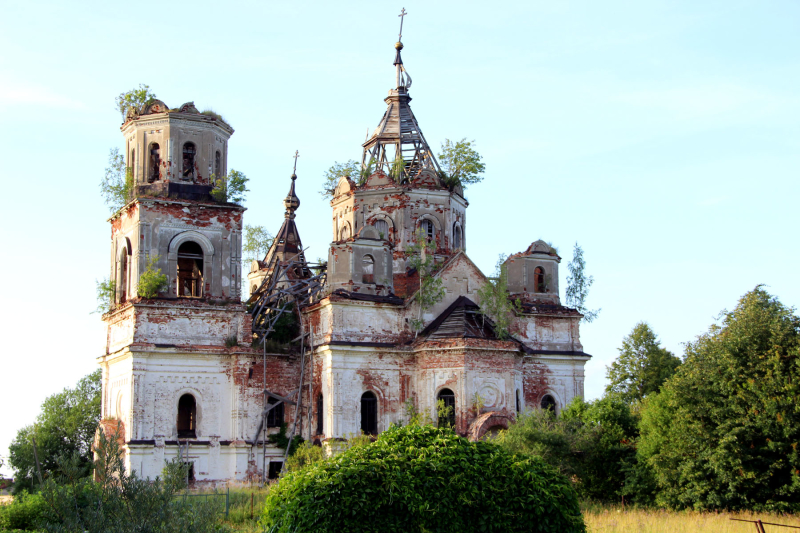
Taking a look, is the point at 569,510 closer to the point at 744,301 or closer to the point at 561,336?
the point at 744,301

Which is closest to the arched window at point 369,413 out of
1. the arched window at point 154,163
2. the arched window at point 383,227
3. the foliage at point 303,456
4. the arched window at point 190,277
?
the foliage at point 303,456

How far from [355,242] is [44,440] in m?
18.0

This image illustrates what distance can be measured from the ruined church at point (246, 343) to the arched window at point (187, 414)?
45 millimetres

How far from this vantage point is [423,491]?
1470cm

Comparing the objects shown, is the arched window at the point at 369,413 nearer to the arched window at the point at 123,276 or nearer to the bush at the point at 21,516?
the arched window at the point at 123,276

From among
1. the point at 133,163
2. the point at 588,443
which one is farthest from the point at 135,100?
the point at 588,443

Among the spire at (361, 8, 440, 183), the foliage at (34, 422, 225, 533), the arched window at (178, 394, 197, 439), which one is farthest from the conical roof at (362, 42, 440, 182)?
the foliage at (34, 422, 225, 533)

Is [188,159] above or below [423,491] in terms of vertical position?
above

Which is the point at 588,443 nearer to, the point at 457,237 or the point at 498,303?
the point at 498,303

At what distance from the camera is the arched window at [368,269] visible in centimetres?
3073

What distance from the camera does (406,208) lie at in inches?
1336

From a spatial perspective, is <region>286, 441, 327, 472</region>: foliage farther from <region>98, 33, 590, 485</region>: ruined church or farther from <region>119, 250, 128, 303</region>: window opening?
<region>119, 250, 128, 303</region>: window opening

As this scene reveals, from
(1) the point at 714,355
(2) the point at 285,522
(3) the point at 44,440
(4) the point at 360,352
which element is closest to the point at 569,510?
(2) the point at 285,522

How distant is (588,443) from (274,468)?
1006 centimetres
